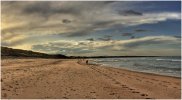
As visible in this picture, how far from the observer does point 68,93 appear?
14625 millimetres

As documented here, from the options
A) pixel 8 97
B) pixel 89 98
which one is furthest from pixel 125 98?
pixel 8 97

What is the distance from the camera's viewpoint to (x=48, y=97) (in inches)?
527

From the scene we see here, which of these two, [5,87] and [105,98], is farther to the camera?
[5,87]

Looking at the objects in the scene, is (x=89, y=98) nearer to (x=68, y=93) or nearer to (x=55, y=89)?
(x=68, y=93)

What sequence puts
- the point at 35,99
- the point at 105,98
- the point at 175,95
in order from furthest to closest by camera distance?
the point at 175,95, the point at 105,98, the point at 35,99

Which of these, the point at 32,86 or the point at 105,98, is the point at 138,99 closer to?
the point at 105,98

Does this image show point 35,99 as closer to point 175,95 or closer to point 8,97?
point 8,97

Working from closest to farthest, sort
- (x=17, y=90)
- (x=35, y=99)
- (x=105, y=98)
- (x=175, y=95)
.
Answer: (x=35, y=99), (x=105, y=98), (x=17, y=90), (x=175, y=95)

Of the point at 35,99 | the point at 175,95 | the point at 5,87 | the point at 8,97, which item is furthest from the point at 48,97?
the point at 175,95

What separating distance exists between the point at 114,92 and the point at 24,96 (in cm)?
453

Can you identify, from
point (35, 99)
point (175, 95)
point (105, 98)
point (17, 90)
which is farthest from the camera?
point (175, 95)

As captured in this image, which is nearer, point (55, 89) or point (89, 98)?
point (89, 98)

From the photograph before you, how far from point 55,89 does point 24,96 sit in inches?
100

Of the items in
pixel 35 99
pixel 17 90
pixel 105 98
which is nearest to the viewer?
pixel 35 99
